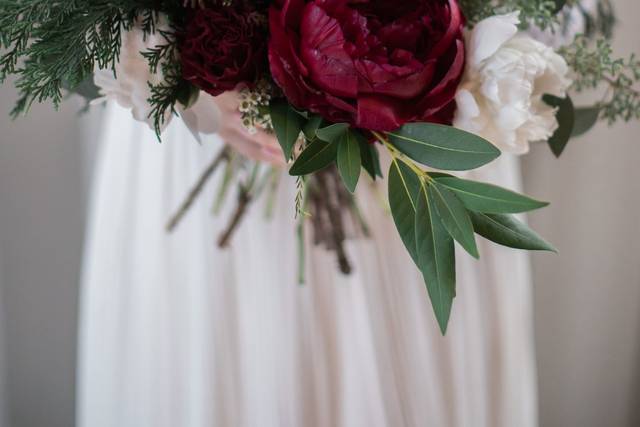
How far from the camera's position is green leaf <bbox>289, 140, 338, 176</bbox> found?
42 centimetres

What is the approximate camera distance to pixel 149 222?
29.7 inches

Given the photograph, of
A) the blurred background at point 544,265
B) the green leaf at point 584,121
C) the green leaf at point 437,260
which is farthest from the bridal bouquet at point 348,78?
the blurred background at point 544,265

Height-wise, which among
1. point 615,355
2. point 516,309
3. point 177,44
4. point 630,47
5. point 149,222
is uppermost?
point 630,47

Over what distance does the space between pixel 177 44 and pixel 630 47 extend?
2.94 ft

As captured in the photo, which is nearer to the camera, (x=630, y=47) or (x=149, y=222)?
(x=149, y=222)

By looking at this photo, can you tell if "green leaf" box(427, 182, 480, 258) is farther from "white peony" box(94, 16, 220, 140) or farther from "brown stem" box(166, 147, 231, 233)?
"brown stem" box(166, 147, 231, 233)

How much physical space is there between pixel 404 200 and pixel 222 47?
18cm

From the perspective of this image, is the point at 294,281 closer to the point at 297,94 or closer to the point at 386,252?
the point at 386,252

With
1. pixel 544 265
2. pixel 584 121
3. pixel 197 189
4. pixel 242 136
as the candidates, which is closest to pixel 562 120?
pixel 584 121

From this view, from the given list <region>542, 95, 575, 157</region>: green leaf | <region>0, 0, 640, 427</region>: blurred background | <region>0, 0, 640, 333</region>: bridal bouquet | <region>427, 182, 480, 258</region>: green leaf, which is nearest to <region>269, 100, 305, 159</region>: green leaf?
<region>0, 0, 640, 333</region>: bridal bouquet

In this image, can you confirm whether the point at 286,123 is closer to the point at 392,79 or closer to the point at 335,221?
the point at 392,79

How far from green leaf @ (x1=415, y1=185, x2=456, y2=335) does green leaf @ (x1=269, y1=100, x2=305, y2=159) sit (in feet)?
0.37

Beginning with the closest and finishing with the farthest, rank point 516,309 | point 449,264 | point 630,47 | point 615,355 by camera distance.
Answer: point 449,264, point 516,309, point 630,47, point 615,355

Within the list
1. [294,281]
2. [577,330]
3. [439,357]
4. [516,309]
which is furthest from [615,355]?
[294,281]
